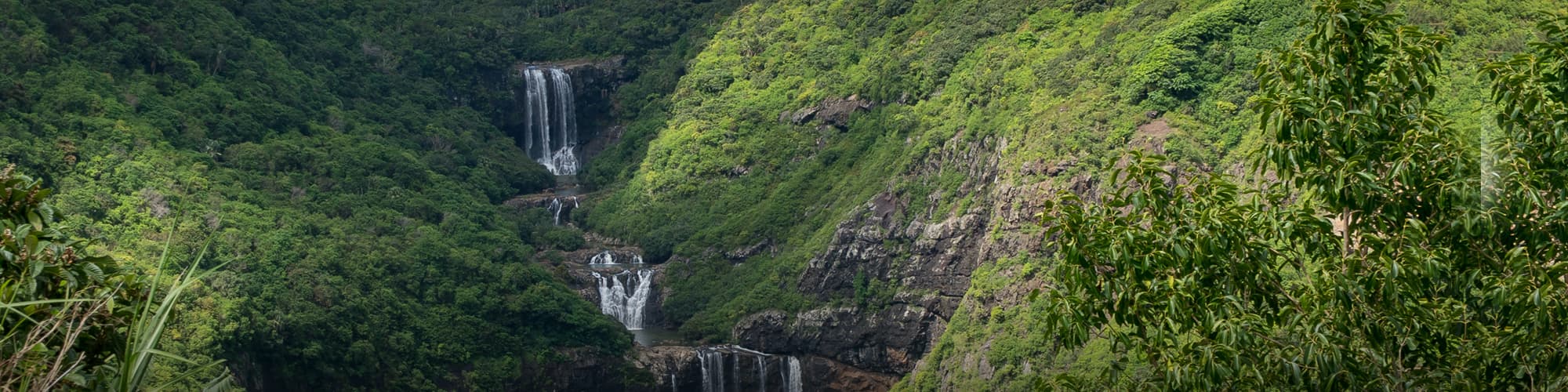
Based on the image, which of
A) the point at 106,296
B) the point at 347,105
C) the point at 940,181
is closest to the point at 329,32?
the point at 347,105

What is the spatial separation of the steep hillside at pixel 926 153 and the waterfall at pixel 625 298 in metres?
1.16

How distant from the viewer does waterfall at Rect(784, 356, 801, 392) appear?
→ 4597cm

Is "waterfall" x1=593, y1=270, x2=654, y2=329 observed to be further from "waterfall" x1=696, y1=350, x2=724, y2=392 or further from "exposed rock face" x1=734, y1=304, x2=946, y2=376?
"waterfall" x1=696, y1=350, x2=724, y2=392

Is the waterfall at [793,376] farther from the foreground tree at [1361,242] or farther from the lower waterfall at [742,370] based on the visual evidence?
the foreground tree at [1361,242]

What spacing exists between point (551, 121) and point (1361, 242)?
56.6 meters

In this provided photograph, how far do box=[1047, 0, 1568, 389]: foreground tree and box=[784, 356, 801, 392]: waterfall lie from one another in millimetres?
35434

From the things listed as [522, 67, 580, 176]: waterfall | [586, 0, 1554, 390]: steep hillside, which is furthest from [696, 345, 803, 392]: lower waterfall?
[522, 67, 580, 176]: waterfall

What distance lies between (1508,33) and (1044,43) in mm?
13762

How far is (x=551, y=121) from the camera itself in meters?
65.4

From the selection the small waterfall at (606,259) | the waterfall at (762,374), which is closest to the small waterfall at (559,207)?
the small waterfall at (606,259)

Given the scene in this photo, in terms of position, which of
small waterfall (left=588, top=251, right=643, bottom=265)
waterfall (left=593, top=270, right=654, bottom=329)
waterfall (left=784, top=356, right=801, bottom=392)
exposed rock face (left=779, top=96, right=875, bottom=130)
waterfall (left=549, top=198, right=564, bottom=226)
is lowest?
waterfall (left=784, top=356, right=801, bottom=392)

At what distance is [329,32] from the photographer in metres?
61.7

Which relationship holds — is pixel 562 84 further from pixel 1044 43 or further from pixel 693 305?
pixel 1044 43

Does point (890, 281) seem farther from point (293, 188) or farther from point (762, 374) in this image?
point (293, 188)
